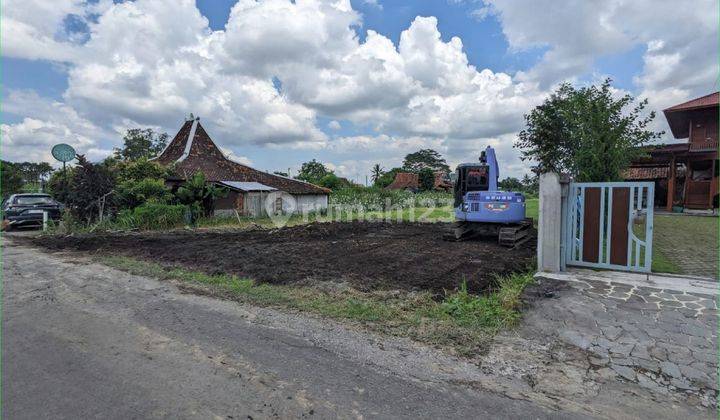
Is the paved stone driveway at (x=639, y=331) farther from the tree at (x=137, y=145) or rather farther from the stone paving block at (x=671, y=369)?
the tree at (x=137, y=145)

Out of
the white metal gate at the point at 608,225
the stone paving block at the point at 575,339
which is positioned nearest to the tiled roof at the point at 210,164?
the white metal gate at the point at 608,225

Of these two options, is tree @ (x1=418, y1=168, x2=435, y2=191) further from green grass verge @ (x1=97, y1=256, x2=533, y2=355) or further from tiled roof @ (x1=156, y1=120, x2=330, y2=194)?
green grass verge @ (x1=97, y1=256, x2=533, y2=355)

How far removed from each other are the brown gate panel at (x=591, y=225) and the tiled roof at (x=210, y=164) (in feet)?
58.3

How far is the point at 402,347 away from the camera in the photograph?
12.1ft

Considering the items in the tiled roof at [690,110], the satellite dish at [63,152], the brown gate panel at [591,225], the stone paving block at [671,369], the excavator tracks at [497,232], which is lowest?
the stone paving block at [671,369]

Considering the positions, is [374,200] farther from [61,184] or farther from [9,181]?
[9,181]

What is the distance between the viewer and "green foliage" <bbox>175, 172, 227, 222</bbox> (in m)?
16.5

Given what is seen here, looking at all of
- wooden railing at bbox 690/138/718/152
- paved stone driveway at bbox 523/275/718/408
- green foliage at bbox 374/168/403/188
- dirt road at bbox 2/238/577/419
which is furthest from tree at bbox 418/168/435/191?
dirt road at bbox 2/238/577/419

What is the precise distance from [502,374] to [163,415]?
107 inches

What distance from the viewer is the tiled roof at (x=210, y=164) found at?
806 inches

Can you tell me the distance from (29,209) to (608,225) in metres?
19.4

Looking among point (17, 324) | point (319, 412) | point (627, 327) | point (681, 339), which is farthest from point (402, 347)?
point (17, 324)

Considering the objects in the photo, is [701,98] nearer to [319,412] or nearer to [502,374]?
[502,374]

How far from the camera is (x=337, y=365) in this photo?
3.30 meters
